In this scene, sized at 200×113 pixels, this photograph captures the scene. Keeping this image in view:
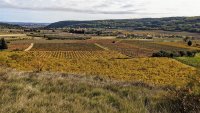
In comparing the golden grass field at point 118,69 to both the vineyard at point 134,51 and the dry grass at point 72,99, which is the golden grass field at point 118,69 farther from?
the dry grass at point 72,99

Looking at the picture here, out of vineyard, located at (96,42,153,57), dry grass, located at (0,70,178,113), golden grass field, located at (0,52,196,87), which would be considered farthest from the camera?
vineyard, located at (96,42,153,57)

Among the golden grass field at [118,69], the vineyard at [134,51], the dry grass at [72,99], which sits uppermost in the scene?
the dry grass at [72,99]

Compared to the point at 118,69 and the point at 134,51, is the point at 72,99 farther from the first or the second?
the point at 134,51

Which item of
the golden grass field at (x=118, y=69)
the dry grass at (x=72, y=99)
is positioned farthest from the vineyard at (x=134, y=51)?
the dry grass at (x=72, y=99)

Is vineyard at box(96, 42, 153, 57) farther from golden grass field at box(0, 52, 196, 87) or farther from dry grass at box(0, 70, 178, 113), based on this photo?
dry grass at box(0, 70, 178, 113)

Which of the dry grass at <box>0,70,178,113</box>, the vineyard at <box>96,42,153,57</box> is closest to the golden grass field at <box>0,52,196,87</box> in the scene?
the vineyard at <box>96,42,153,57</box>

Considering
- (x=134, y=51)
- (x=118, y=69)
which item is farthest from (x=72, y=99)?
(x=134, y=51)

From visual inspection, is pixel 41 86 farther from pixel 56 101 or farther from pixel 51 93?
pixel 56 101

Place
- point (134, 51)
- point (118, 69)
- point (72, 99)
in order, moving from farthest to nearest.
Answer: point (134, 51) → point (118, 69) → point (72, 99)

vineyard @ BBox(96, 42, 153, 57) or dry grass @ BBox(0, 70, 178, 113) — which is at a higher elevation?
dry grass @ BBox(0, 70, 178, 113)

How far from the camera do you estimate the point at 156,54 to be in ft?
317

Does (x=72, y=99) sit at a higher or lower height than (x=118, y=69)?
higher

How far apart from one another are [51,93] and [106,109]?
2.04m

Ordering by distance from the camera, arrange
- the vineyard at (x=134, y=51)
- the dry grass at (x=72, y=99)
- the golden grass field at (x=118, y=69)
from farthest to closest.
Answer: the vineyard at (x=134, y=51)
the golden grass field at (x=118, y=69)
the dry grass at (x=72, y=99)
